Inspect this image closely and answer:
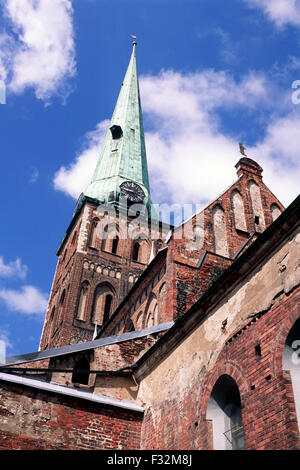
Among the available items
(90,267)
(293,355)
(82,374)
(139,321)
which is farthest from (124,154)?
(293,355)

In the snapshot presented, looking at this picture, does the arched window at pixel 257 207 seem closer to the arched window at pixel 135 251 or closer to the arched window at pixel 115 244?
the arched window at pixel 135 251

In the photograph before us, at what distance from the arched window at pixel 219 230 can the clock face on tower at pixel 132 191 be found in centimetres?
1927

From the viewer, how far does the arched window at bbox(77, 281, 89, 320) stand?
2773 cm

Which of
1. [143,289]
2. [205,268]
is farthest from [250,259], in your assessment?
[143,289]

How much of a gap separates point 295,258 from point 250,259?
1.02 meters

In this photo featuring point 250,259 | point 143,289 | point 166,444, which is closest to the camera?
point 250,259

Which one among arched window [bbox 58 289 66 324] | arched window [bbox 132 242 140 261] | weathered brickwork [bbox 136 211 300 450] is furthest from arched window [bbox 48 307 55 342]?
weathered brickwork [bbox 136 211 300 450]

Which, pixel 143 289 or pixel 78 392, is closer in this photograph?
pixel 78 392

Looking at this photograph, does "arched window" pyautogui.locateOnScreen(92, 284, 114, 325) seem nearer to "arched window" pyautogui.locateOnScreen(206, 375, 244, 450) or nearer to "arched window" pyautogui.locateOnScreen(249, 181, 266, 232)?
"arched window" pyautogui.locateOnScreen(249, 181, 266, 232)

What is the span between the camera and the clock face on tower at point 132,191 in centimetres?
3381

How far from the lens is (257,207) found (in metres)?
15.5

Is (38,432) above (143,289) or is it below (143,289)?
below
